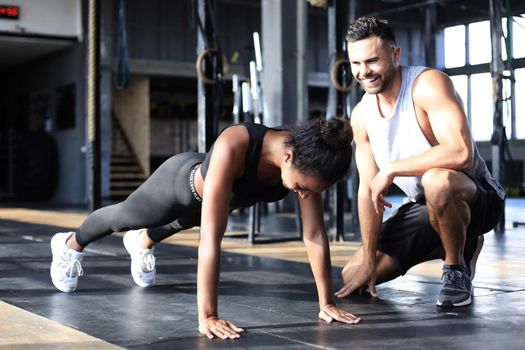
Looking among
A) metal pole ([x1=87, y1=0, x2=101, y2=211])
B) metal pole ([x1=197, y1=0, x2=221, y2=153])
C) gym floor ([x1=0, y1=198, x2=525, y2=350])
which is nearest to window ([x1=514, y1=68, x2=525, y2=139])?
metal pole ([x1=87, y1=0, x2=101, y2=211])

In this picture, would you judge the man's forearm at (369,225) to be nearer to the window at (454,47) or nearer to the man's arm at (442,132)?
the man's arm at (442,132)

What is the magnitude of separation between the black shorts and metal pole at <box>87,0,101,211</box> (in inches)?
151

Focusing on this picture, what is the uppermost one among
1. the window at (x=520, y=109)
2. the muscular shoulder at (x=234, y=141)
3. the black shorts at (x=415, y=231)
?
the window at (x=520, y=109)

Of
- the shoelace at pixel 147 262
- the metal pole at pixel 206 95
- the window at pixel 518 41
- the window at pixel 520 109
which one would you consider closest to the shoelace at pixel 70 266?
the shoelace at pixel 147 262

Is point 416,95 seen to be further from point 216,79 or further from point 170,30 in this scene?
point 170,30

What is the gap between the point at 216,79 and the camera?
4324mm

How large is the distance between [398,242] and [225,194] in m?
0.85

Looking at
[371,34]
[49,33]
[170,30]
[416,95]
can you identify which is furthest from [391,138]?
[170,30]

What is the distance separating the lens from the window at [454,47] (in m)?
14.2

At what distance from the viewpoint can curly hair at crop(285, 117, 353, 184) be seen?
1.80 meters

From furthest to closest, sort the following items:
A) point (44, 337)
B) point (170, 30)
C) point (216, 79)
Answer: point (170, 30)
point (216, 79)
point (44, 337)

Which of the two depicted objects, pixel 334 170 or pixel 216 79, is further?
pixel 216 79

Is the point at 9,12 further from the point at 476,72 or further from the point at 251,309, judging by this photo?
the point at 251,309

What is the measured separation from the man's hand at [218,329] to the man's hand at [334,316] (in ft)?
0.88
